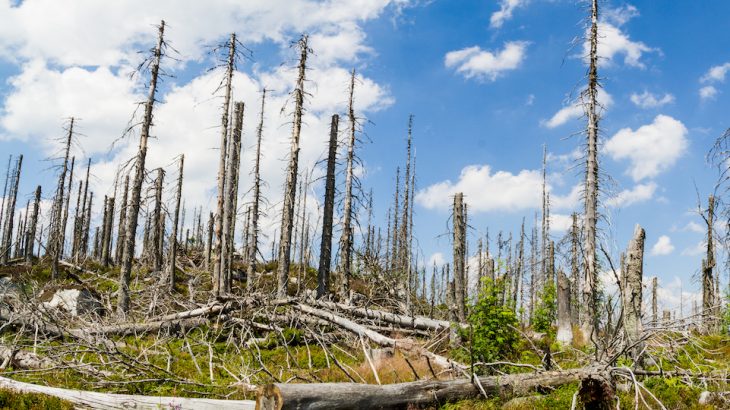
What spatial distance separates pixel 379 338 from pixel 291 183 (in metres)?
10.4

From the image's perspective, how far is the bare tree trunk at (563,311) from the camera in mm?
16547

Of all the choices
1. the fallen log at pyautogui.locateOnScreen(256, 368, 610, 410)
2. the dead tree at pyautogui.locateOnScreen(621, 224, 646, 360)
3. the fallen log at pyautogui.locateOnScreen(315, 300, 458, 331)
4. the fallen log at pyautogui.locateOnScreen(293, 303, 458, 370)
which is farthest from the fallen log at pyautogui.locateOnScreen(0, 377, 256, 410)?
the dead tree at pyautogui.locateOnScreen(621, 224, 646, 360)

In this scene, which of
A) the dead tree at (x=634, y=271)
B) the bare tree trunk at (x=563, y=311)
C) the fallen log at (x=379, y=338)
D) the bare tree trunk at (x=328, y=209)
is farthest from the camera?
the bare tree trunk at (x=328, y=209)

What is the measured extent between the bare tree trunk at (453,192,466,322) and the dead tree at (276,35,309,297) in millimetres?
6499

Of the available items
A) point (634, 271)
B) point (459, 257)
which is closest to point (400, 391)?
point (634, 271)

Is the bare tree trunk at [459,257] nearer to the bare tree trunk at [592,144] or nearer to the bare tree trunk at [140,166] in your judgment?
the bare tree trunk at [592,144]

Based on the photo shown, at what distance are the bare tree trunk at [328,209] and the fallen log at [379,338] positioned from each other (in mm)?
7589

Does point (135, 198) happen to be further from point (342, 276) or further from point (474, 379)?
point (474, 379)

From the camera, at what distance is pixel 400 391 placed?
7027 millimetres

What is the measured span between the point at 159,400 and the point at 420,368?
17.8 feet

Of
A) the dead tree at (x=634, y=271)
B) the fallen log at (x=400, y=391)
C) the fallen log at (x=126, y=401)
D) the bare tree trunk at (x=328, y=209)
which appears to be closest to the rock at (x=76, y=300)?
the bare tree trunk at (x=328, y=209)

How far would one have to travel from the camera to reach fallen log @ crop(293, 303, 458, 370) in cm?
982

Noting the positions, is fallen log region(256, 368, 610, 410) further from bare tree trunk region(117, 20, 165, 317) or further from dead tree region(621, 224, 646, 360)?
bare tree trunk region(117, 20, 165, 317)

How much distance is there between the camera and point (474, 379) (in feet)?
25.7
